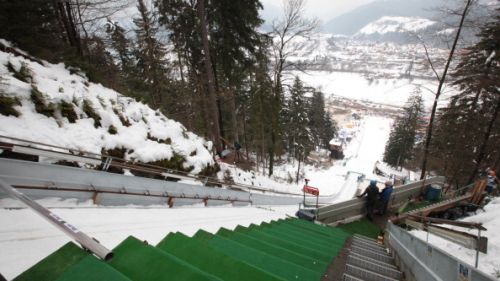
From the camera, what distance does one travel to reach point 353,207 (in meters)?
11.7

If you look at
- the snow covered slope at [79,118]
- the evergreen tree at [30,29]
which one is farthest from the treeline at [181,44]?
the snow covered slope at [79,118]

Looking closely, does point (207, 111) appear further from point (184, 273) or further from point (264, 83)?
point (184, 273)

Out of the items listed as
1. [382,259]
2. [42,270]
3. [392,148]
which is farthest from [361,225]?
[392,148]

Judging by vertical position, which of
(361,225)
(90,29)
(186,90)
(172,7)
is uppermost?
(172,7)

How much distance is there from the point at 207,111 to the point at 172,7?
277 inches

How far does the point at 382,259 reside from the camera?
259 inches

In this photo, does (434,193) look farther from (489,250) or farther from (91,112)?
(91,112)

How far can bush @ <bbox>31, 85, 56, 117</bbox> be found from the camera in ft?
19.1

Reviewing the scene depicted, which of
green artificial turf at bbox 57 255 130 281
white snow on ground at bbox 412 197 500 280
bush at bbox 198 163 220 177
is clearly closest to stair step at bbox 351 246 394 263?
white snow on ground at bbox 412 197 500 280

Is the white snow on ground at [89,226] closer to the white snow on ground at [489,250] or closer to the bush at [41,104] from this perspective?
the bush at [41,104]

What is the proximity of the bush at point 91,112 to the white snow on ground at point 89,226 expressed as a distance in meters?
3.09

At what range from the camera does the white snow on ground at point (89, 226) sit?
8.41 ft

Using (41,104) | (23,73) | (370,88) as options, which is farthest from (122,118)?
(370,88)

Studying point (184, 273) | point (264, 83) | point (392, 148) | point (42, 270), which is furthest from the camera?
point (392, 148)
